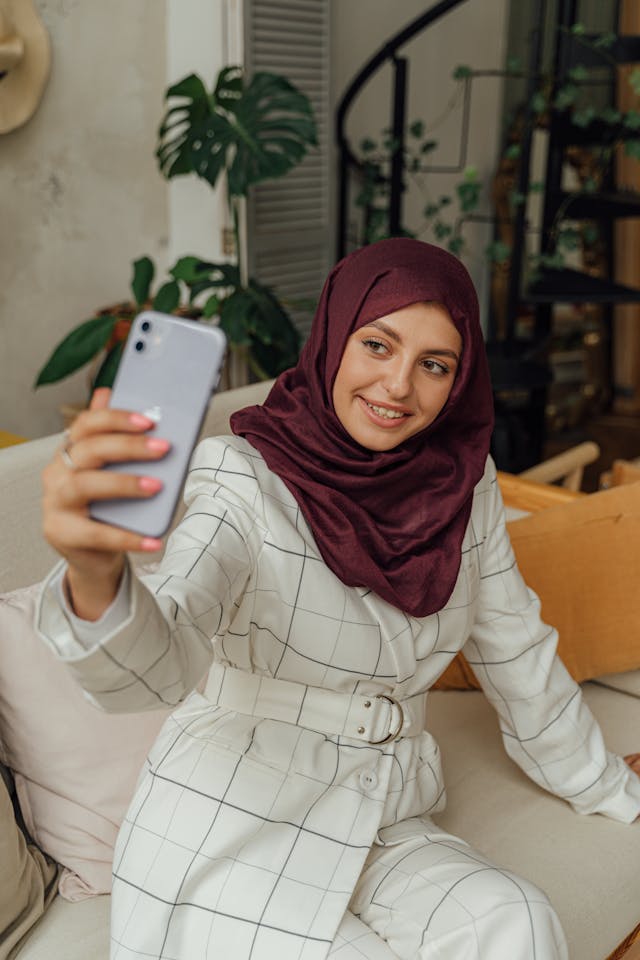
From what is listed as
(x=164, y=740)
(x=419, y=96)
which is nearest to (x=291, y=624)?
(x=164, y=740)

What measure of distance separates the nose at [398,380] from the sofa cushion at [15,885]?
0.69 meters

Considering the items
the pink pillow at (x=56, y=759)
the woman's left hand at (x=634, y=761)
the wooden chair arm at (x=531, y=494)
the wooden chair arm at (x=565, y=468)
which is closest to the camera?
the pink pillow at (x=56, y=759)

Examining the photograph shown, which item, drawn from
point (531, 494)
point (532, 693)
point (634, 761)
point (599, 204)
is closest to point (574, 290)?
point (599, 204)

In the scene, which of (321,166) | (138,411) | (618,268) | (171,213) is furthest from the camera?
(618,268)

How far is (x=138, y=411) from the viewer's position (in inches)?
32.9

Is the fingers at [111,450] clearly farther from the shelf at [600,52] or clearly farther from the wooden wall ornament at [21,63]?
the shelf at [600,52]

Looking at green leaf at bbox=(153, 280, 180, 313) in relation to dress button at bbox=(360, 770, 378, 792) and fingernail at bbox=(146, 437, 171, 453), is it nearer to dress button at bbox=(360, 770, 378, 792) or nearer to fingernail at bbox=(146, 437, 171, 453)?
dress button at bbox=(360, 770, 378, 792)

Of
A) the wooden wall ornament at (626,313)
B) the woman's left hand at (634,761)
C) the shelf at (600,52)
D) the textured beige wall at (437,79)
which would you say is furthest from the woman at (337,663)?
the wooden wall ornament at (626,313)

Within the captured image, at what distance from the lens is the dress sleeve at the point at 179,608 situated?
850 mm

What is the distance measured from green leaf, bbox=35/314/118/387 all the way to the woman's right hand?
6.57 ft

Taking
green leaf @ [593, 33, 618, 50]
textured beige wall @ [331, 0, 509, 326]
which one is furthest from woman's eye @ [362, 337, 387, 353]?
textured beige wall @ [331, 0, 509, 326]

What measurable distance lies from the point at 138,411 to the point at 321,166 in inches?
125

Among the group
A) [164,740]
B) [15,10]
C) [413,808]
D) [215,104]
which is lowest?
[413,808]

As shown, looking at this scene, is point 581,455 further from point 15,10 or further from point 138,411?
point 138,411
